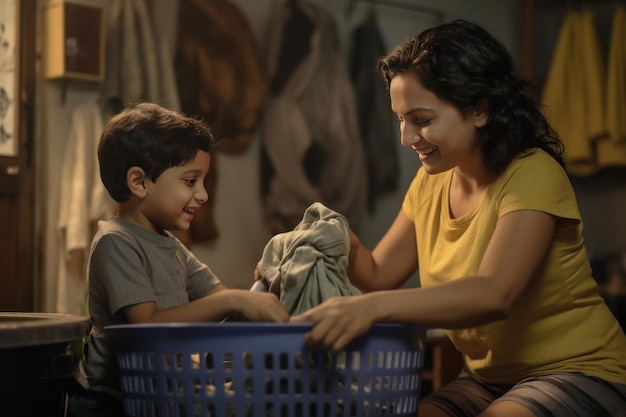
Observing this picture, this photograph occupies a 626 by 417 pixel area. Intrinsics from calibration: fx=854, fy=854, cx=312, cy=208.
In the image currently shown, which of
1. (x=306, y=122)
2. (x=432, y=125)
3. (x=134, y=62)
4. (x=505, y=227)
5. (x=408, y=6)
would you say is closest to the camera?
(x=505, y=227)

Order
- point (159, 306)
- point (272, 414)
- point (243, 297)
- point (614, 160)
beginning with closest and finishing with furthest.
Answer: point (272, 414), point (243, 297), point (159, 306), point (614, 160)

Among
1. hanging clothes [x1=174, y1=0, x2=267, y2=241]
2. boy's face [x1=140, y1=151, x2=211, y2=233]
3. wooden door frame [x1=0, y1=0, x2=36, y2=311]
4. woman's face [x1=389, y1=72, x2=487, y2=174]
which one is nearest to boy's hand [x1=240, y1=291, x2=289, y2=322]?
boy's face [x1=140, y1=151, x2=211, y2=233]

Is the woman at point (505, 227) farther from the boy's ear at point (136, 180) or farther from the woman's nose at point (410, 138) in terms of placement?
the boy's ear at point (136, 180)

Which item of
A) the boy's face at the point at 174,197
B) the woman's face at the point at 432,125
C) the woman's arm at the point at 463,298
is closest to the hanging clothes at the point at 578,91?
the woman's face at the point at 432,125

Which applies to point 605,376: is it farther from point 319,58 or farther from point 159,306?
point 319,58

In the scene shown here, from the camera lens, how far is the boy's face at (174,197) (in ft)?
4.55

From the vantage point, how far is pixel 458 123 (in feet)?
4.74

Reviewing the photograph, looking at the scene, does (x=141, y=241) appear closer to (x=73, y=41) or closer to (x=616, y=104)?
(x=73, y=41)

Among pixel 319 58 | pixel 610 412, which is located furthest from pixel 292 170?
pixel 610 412

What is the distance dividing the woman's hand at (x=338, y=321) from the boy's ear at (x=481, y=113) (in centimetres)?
56

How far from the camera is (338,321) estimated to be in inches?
39.4

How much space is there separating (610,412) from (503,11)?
3.46 m

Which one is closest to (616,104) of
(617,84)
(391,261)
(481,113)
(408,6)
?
(617,84)

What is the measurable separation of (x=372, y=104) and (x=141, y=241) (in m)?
2.64
